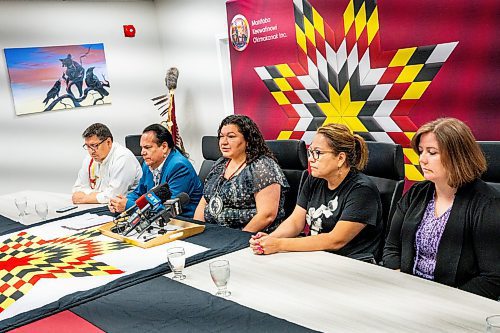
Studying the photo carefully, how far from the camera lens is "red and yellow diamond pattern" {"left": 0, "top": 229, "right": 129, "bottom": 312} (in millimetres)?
1744

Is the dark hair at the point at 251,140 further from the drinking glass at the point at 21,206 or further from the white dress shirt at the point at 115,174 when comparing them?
the drinking glass at the point at 21,206

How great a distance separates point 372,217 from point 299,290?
58 cm

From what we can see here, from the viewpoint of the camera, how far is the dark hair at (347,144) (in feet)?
6.93

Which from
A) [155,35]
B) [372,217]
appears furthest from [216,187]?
[155,35]

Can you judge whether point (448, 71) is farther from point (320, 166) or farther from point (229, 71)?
point (229, 71)

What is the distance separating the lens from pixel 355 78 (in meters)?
3.50

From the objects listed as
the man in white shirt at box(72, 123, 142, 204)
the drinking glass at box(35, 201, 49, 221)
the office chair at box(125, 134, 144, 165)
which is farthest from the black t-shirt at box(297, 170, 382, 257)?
the office chair at box(125, 134, 144, 165)

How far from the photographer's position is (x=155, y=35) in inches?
204

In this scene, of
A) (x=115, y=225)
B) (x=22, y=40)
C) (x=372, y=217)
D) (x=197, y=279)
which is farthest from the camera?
(x=22, y=40)

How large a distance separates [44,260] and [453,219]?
1.45 metres

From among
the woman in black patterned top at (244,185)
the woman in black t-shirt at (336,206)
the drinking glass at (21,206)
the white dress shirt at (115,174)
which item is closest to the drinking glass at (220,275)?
the woman in black t-shirt at (336,206)

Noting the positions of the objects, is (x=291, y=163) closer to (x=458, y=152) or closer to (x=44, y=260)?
(x=458, y=152)

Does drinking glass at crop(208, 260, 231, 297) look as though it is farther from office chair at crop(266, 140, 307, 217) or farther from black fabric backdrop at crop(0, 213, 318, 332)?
office chair at crop(266, 140, 307, 217)

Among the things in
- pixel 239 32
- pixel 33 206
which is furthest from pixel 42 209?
pixel 239 32
